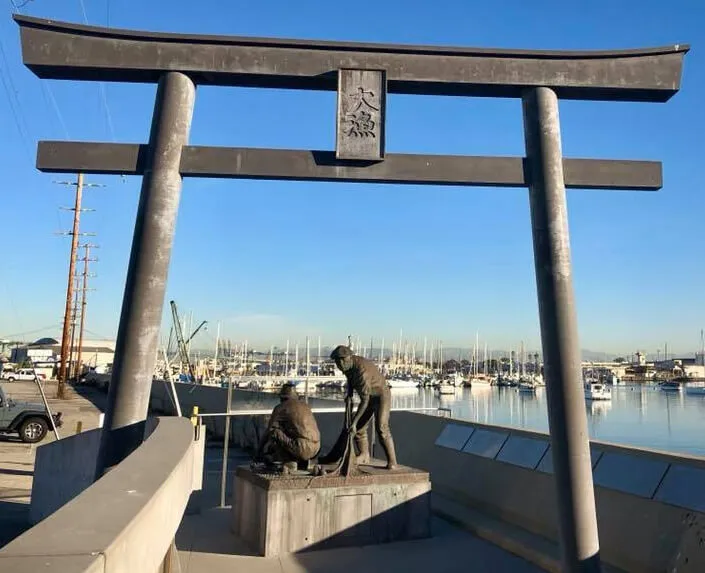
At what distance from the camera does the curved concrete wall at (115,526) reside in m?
1.62

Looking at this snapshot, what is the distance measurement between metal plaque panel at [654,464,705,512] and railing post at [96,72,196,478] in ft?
16.4

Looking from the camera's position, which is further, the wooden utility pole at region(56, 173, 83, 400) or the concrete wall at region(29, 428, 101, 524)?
the wooden utility pole at region(56, 173, 83, 400)

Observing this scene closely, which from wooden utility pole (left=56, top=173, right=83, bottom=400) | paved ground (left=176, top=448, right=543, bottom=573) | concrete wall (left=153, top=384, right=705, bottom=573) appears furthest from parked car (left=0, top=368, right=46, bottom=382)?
paved ground (left=176, top=448, right=543, bottom=573)

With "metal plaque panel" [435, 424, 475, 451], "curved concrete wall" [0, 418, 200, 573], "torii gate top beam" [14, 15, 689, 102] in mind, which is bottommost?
"metal plaque panel" [435, 424, 475, 451]

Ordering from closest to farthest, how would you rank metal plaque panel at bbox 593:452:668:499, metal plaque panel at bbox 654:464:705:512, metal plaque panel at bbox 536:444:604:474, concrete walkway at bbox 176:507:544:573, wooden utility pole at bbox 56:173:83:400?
metal plaque panel at bbox 654:464:705:512 < metal plaque panel at bbox 593:452:668:499 < concrete walkway at bbox 176:507:544:573 < metal plaque panel at bbox 536:444:604:474 < wooden utility pole at bbox 56:173:83:400

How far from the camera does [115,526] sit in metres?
1.94

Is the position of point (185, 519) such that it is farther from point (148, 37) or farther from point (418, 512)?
point (148, 37)

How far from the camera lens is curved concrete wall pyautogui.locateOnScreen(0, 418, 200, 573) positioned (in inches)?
63.8

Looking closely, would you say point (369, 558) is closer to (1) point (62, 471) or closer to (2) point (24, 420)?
(1) point (62, 471)

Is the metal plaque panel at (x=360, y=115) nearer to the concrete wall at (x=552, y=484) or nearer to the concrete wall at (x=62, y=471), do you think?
the concrete wall at (x=552, y=484)

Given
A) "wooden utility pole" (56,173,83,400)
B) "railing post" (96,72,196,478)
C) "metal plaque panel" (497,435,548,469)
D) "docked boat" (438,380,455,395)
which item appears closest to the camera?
"railing post" (96,72,196,478)

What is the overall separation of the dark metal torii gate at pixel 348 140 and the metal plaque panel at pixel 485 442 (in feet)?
9.87

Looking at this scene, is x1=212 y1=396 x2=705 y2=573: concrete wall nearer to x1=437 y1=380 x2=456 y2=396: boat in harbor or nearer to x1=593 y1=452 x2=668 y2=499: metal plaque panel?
x1=593 y1=452 x2=668 y2=499: metal plaque panel

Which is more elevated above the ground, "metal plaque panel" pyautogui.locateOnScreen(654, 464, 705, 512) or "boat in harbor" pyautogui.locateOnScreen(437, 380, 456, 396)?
"metal plaque panel" pyautogui.locateOnScreen(654, 464, 705, 512)
